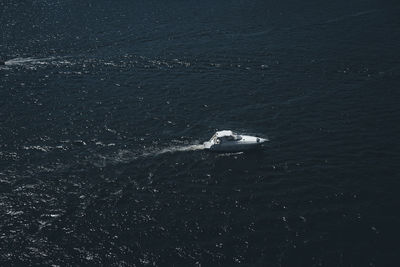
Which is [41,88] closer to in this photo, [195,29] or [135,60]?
[135,60]

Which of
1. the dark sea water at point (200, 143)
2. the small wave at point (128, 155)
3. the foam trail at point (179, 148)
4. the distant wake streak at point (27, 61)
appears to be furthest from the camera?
the distant wake streak at point (27, 61)

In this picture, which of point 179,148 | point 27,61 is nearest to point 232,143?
point 179,148

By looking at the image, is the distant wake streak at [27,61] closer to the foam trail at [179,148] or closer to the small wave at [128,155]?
the small wave at [128,155]

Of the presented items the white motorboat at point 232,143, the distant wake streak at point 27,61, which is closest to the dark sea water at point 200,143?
the distant wake streak at point 27,61

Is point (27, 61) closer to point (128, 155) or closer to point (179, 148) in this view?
point (128, 155)

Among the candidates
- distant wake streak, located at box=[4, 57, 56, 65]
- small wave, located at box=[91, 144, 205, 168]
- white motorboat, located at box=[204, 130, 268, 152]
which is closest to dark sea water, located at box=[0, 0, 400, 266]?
small wave, located at box=[91, 144, 205, 168]
